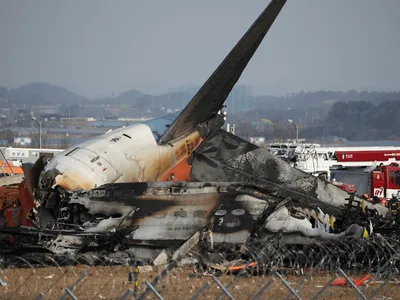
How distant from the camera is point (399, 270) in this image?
18891 mm

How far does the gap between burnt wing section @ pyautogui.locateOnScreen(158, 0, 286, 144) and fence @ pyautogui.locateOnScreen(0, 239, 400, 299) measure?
848 cm

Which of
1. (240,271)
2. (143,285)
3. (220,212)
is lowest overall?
(143,285)

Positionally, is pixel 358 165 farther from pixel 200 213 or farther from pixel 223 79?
pixel 200 213

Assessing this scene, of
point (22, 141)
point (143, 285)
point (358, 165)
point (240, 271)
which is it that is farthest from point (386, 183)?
point (22, 141)

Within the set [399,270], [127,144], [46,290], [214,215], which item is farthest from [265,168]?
[46,290]

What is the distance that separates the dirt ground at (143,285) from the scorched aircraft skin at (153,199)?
132 centimetres

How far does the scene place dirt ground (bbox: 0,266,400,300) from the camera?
15500mm

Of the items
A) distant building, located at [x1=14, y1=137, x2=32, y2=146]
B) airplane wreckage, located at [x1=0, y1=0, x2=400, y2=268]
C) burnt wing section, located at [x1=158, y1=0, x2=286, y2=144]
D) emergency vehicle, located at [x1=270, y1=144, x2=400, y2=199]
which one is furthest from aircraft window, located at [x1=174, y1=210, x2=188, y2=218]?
distant building, located at [x1=14, y1=137, x2=32, y2=146]

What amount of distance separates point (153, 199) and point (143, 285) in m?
4.58

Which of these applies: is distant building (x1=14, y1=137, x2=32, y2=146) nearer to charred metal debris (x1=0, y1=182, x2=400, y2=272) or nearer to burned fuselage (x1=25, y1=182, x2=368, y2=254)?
burned fuselage (x1=25, y1=182, x2=368, y2=254)

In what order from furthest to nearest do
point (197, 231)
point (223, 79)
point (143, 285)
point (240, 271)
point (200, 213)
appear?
point (223, 79)
point (200, 213)
point (197, 231)
point (240, 271)
point (143, 285)

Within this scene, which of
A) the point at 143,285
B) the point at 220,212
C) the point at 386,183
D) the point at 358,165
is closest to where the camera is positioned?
the point at 143,285

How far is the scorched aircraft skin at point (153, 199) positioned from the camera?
1994 centimetres

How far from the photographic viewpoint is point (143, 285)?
54.8ft
